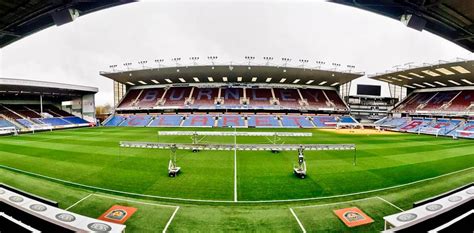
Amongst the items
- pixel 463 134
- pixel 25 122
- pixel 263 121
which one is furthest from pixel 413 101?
pixel 25 122

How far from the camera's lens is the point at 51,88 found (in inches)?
1505

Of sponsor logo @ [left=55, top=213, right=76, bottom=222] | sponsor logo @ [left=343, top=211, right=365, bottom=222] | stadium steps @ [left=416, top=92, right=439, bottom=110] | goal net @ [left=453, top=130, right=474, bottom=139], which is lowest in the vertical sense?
sponsor logo @ [left=343, top=211, right=365, bottom=222]

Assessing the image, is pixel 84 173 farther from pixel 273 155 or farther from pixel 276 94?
pixel 276 94

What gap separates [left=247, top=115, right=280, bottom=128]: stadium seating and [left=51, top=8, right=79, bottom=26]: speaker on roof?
124ft

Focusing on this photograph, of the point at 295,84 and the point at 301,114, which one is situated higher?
the point at 295,84

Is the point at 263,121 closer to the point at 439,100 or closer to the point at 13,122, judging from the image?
the point at 439,100

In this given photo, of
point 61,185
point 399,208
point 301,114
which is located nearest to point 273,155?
point 399,208

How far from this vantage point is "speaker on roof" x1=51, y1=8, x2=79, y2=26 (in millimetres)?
5570

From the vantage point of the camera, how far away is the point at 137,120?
46719 mm

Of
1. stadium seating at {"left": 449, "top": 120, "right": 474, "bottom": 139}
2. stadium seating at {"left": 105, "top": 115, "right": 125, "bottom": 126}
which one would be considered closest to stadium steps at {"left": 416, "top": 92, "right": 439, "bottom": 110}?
stadium seating at {"left": 449, "top": 120, "right": 474, "bottom": 139}

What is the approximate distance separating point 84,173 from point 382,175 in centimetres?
1604

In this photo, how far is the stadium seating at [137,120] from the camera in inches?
1775

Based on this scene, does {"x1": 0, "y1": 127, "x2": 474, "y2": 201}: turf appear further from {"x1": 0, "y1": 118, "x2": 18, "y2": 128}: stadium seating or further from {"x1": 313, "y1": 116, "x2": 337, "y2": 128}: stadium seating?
{"x1": 313, "y1": 116, "x2": 337, "y2": 128}: stadium seating

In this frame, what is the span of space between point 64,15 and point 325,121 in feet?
154
